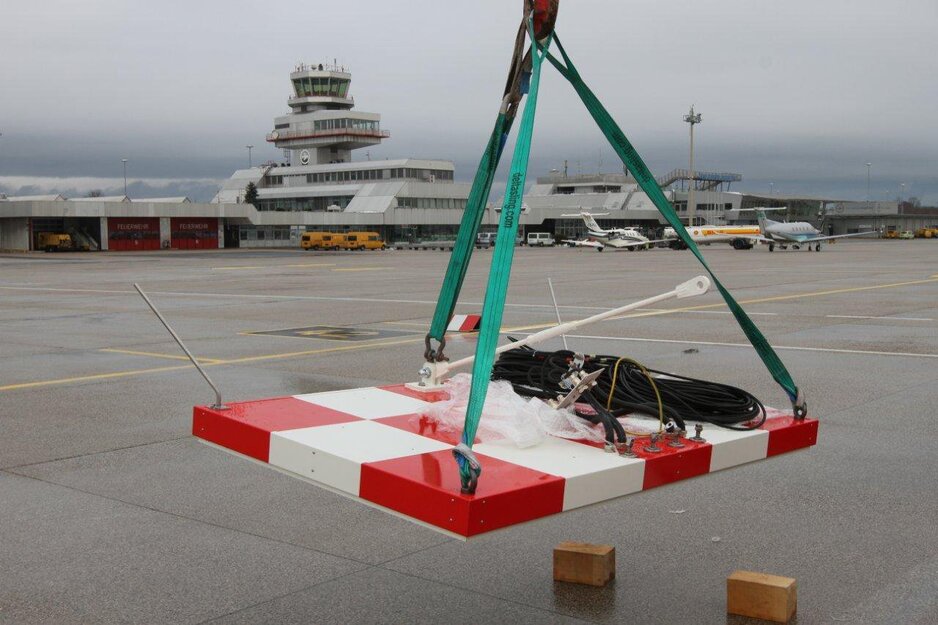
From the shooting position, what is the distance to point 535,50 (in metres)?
4.21

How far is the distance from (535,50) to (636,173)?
0.89 meters

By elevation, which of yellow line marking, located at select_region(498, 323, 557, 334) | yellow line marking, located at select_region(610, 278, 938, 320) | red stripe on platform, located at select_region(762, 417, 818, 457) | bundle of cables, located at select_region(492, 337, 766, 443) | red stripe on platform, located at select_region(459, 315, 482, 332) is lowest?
yellow line marking, located at select_region(498, 323, 557, 334)

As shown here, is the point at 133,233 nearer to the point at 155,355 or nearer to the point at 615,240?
the point at 615,240

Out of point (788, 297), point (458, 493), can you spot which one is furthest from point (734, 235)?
point (458, 493)

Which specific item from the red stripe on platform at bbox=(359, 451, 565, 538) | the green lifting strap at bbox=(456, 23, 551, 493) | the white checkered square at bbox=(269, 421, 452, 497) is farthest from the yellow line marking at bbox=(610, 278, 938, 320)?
the red stripe on platform at bbox=(359, 451, 565, 538)

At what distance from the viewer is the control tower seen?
5143 inches

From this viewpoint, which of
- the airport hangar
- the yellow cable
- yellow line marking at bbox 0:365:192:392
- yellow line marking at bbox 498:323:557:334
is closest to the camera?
the yellow cable

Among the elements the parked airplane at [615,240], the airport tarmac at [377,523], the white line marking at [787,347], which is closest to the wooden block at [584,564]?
the airport tarmac at [377,523]

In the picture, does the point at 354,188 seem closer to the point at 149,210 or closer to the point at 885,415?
the point at 149,210

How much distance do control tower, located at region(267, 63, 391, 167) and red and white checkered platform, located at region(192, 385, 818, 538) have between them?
128426 millimetres

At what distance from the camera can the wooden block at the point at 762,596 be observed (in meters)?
4.52

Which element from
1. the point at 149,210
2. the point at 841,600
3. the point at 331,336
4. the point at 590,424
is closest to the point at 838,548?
the point at 841,600

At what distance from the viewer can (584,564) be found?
5.01m

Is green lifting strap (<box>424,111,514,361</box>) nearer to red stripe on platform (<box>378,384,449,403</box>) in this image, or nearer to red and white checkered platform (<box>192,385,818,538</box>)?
red stripe on platform (<box>378,384,449,403</box>)
